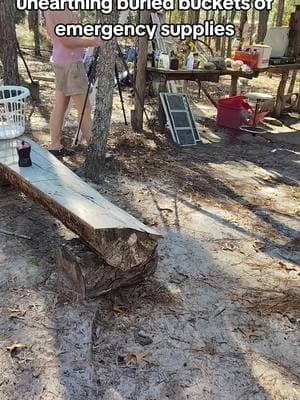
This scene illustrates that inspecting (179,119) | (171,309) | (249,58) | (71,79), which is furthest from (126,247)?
(249,58)

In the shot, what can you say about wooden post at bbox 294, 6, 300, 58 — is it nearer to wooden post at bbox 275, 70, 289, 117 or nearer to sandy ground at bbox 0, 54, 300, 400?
wooden post at bbox 275, 70, 289, 117

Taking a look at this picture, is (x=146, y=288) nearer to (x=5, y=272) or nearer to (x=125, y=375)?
(x=125, y=375)

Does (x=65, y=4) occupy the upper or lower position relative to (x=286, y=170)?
upper

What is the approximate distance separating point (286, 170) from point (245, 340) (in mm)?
3280

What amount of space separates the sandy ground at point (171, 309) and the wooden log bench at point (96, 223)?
0.23 m

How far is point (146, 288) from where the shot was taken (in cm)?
275

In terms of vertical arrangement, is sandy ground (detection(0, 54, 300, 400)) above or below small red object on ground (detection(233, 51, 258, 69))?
below

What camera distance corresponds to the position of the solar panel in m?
5.93

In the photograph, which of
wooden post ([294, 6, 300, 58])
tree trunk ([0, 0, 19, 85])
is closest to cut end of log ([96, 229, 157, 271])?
tree trunk ([0, 0, 19, 85])

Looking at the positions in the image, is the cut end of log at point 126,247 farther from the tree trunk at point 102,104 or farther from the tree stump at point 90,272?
the tree trunk at point 102,104

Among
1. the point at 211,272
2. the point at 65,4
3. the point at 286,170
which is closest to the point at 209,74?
the point at 286,170

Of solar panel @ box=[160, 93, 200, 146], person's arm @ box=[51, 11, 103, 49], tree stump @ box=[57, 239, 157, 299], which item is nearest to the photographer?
tree stump @ box=[57, 239, 157, 299]

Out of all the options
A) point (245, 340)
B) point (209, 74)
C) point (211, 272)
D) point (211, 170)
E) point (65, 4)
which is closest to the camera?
point (245, 340)

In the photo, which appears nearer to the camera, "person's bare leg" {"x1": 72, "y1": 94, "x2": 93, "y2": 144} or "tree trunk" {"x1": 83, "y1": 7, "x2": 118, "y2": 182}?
"tree trunk" {"x1": 83, "y1": 7, "x2": 118, "y2": 182}
